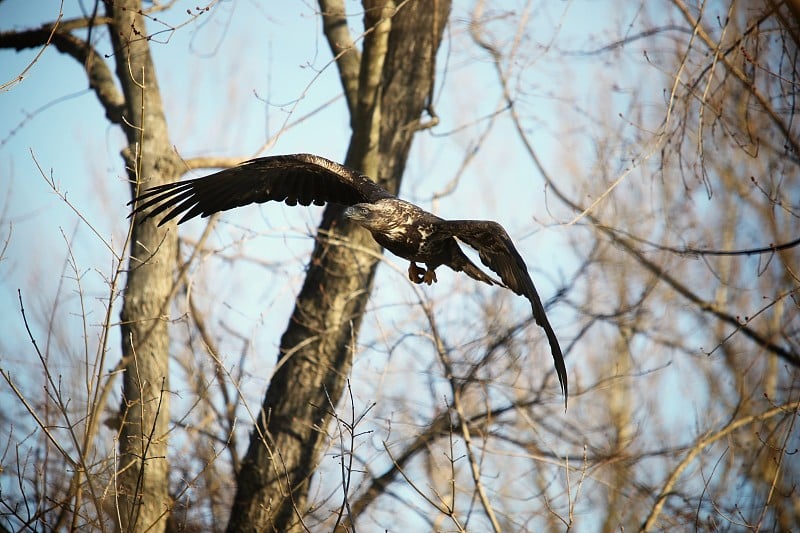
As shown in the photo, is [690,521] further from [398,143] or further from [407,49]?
[407,49]

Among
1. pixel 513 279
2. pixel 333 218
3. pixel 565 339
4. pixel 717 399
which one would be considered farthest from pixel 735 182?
pixel 513 279

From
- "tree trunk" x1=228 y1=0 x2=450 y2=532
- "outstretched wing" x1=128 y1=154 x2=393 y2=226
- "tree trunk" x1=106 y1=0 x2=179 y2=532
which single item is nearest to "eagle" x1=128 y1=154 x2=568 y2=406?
"outstretched wing" x1=128 y1=154 x2=393 y2=226

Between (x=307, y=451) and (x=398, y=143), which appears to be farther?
(x=398, y=143)

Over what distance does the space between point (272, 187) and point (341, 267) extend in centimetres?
187

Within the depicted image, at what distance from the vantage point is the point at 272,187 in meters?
5.30

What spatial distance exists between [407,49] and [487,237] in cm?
345

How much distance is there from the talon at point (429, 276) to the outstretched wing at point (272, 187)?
50 cm

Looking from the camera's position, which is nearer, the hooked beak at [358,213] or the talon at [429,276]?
the hooked beak at [358,213]

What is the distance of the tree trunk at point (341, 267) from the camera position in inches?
264

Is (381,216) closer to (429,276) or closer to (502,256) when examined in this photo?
(429,276)

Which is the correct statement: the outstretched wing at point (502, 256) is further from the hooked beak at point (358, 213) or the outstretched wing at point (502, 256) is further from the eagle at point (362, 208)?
the hooked beak at point (358, 213)

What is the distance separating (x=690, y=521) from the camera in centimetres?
498

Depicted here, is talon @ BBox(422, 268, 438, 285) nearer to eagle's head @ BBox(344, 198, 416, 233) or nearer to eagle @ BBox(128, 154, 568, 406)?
eagle @ BBox(128, 154, 568, 406)

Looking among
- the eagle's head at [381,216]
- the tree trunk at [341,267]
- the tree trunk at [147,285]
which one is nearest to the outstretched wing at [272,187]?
the eagle's head at [381,216]
